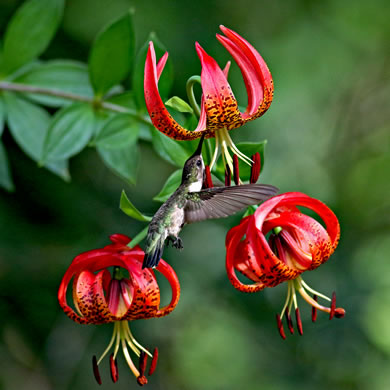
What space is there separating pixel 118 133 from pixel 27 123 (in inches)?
16.8

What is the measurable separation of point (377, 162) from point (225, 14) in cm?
117

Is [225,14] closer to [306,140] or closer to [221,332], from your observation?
[306,140]

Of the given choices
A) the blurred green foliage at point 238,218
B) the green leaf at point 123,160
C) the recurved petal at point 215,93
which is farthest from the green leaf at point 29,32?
the recurved petal at point 215,93

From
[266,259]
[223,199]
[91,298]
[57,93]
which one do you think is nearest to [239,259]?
[266,259]

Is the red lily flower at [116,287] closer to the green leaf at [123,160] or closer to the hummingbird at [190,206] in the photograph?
the hummingbird at [190,206]

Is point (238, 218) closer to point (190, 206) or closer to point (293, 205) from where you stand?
point (293, 205)

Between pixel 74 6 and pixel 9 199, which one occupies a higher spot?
pixel 74 6

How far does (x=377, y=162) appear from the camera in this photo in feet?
10.6

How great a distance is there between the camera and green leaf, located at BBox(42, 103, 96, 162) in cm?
176

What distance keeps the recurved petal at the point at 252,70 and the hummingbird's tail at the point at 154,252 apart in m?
0.31

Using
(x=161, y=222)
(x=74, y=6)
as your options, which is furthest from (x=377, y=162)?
(x=161, y=222)

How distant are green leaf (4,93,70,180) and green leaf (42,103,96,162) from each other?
158 mm

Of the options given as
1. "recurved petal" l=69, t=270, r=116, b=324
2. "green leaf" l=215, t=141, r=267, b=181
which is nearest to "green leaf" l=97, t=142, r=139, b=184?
"green leaf" l=215, t=141, r=267, b=181

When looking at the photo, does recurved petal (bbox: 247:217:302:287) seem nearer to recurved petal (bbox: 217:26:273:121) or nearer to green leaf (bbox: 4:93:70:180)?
recurved petal (bbox: 217:26:273:121)
